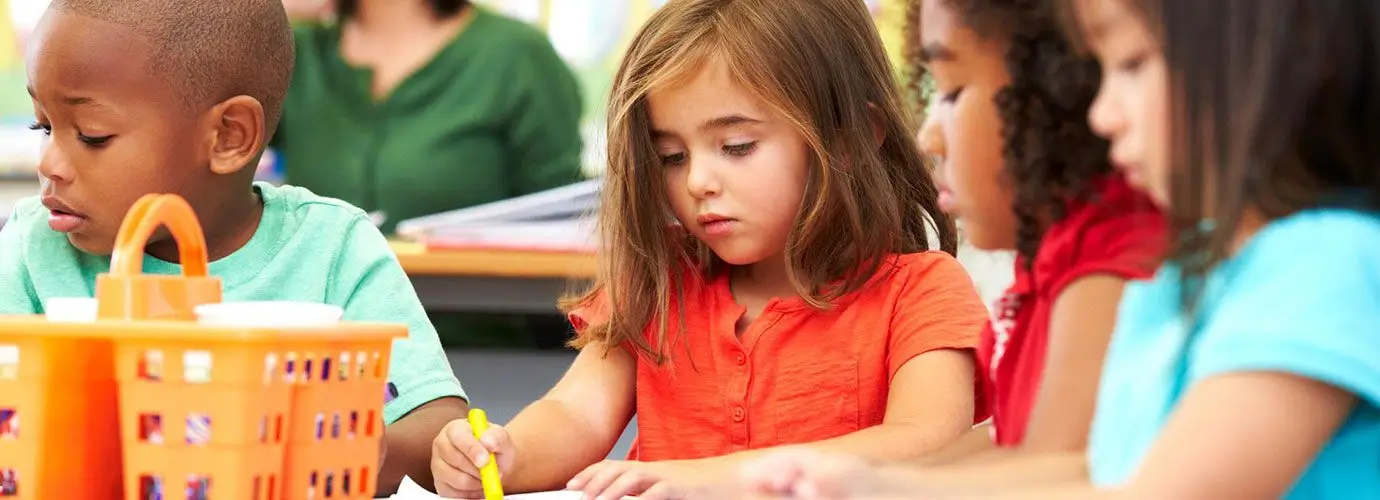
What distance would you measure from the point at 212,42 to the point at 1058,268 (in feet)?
2.34

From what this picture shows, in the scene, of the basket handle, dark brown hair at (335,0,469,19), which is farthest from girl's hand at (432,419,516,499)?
dark brown hair at (335,0,469,19)

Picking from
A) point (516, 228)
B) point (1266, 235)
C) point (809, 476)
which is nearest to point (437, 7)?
point (516, 228)

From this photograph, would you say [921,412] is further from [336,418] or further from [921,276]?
[336,418]

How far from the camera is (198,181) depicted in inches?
47.7

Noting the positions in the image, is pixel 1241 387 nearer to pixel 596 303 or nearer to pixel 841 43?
pixel 841 43

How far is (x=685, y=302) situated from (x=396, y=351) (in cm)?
30

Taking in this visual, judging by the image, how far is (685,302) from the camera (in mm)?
1414

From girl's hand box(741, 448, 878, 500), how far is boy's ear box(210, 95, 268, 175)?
69cm

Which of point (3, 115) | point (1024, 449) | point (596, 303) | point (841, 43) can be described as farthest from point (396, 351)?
point (3, 115)

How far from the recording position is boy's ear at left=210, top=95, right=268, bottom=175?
121cm

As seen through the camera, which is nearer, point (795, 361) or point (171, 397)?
point (171, 397)

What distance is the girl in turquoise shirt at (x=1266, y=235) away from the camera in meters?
0.53

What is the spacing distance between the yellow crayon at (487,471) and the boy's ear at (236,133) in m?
0.29

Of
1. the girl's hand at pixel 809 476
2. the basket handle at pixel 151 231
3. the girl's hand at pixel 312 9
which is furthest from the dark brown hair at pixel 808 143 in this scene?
the girl's hand at pixel 312 9
